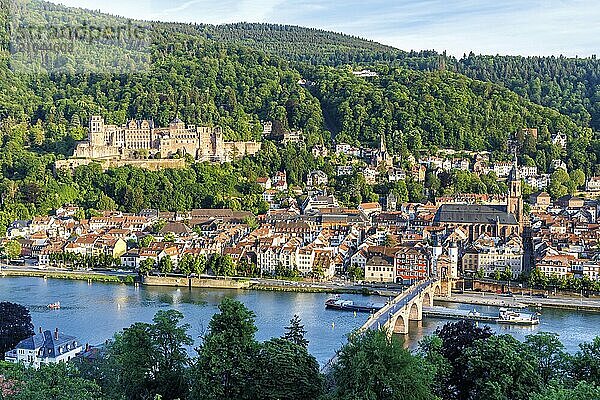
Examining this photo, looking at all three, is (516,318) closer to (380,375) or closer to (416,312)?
(416,312)

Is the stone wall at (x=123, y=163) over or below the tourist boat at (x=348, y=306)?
over

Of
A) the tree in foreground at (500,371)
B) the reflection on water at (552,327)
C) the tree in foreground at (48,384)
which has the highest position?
the tree in foreground at (48,384)

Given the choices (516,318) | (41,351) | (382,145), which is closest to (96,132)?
(382,145)

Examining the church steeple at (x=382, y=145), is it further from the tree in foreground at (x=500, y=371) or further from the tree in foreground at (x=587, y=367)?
the tree in foreground at (x=587, y=367)

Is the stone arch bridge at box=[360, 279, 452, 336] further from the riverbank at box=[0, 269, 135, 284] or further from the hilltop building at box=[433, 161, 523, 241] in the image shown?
the riverbank at box=[0, 269, 135, 284]

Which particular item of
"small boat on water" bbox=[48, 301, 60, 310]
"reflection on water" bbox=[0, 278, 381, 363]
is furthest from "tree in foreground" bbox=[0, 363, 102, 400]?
"small boat on water" bbox=[48, 301, 60, 310]

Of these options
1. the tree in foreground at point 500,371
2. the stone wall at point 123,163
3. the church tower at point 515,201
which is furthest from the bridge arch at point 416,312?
the stone wall at point 123,163
